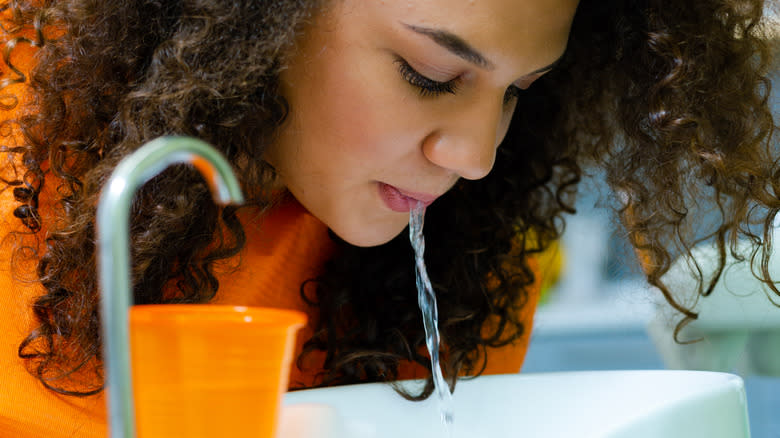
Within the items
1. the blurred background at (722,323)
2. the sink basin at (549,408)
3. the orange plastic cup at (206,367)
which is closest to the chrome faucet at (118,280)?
the orange plastic cup at (206,367)

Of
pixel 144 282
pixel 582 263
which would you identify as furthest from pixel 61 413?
pixel 582 263

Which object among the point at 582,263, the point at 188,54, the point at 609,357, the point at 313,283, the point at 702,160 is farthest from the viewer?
the point at 582,263

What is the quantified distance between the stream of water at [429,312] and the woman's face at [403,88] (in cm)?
9

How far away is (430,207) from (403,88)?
0.40 meters

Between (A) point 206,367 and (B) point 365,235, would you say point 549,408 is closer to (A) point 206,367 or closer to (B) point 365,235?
(B) point 365,235

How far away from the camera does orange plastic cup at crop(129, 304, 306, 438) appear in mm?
468

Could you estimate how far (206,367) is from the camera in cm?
47

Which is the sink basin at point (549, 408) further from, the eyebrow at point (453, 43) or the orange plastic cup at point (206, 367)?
the eyebrow at point (453, 43)

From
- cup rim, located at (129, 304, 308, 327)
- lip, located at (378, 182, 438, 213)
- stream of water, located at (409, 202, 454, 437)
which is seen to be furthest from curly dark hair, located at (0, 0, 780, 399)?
cup rim, located at (129, 304, 308, 327)

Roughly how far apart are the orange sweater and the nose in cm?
20

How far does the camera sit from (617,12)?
974mm

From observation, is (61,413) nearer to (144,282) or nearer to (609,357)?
(144,282)

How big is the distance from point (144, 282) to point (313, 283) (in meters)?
0.30

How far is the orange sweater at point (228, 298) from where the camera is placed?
2.60 ft
